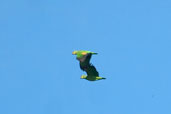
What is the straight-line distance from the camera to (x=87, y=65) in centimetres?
3919

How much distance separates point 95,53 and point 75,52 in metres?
2.25

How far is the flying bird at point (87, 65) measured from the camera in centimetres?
3856

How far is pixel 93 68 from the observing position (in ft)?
129

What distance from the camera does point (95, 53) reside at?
37.2m

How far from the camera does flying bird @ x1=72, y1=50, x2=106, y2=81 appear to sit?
3856 centimetres

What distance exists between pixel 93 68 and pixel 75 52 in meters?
1.97

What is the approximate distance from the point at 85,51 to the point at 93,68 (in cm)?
165

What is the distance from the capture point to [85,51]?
127ft

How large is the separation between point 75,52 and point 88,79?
8.06 ft

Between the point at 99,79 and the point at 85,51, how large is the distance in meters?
2.42

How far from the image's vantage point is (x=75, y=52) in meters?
38.8

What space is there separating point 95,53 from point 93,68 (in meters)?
2.51

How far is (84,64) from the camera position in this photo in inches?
1542
